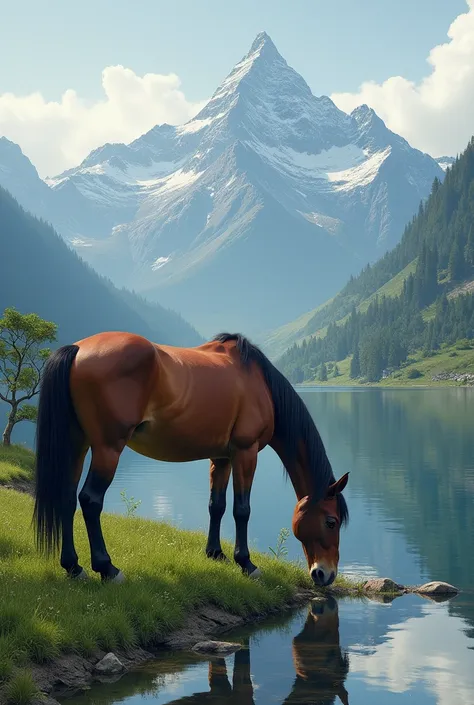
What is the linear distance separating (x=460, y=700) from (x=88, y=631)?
441 cm

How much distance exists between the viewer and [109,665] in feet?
33.5

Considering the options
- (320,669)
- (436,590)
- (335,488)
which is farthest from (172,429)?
(436,590)

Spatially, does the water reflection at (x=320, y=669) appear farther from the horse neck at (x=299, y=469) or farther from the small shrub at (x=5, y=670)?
the horse neck at (x=299, y=469)

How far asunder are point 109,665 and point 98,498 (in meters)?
2.63

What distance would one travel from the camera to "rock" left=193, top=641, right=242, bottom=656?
447 inches

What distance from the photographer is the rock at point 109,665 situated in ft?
33.4

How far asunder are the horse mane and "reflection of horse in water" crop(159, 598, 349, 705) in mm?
2410

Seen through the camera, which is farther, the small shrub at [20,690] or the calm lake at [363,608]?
the calm lake at [363,608]

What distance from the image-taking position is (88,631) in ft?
34.4

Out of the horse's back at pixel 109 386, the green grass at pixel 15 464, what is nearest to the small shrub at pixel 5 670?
the horse's back at pixel 109 386

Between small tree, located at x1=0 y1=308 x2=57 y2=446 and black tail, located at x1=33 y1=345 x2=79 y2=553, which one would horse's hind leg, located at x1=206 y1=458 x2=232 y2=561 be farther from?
small tree, located at x1=0 y1=308 x2=57 y2=446

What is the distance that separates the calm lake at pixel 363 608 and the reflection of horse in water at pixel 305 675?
2 cm

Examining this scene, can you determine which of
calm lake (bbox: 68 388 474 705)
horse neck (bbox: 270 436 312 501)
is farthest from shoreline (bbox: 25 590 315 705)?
horse neck (bbox: 270 436 312 501)

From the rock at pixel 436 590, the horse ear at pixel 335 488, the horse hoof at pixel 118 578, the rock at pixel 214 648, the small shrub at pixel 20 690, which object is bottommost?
the rock at pixel 436 590
